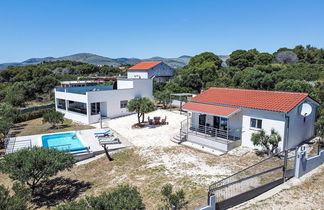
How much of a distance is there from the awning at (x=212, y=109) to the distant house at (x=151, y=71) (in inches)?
1614

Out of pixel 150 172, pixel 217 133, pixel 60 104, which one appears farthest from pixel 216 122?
pixel 60 104

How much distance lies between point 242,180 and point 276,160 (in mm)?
2840

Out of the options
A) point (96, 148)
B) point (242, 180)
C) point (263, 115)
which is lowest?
point (96, 148)

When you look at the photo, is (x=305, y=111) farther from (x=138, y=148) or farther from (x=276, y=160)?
(x=138, y=148)

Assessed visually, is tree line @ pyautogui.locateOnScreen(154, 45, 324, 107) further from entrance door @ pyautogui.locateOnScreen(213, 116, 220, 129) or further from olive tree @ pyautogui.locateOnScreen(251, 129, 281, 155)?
entrance door @ pyautogui.locateOnScreen(213, 116, 220, 129)

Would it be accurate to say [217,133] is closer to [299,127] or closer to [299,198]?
[299,127]

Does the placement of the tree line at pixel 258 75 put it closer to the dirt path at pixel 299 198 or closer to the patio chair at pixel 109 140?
the patio chair at pixel 109 140

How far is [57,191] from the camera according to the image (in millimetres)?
14484

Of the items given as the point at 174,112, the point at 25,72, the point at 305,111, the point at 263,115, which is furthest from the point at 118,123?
the point at 25,72

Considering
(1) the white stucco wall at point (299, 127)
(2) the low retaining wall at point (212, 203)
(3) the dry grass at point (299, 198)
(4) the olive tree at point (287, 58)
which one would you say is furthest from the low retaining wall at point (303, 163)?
(4) the olive tree at point (287, 58)

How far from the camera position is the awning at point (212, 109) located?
19.1m

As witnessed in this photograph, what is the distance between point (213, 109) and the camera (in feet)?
66.7

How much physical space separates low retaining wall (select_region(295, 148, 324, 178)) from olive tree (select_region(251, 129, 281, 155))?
2764 mm

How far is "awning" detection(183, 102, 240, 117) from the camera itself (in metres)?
19.1
